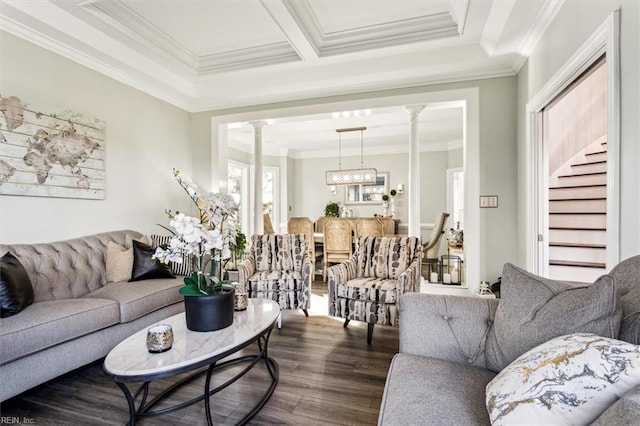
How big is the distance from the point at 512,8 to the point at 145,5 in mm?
2944

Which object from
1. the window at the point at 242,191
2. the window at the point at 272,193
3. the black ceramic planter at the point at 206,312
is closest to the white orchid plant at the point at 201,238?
the black ceramic planter at the point at 206,312

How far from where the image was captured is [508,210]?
3270 mm

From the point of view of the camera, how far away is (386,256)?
3.24m

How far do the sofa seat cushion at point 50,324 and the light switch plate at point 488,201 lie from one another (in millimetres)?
3449

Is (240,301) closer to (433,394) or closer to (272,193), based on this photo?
(433,394)

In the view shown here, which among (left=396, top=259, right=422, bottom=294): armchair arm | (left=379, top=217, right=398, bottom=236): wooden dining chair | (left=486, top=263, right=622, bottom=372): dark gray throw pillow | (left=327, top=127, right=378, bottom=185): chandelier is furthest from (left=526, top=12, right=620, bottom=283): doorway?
(left=327, top=127, right=378, bottom=185): chandelier

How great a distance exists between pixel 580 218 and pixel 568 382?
3598 millimetres

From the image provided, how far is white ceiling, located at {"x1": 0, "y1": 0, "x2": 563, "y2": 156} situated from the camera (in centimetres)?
258

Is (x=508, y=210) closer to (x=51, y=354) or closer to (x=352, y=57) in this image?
(x=352, y=57)

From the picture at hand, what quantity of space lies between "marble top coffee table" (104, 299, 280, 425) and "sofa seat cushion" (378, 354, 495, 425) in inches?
32.4

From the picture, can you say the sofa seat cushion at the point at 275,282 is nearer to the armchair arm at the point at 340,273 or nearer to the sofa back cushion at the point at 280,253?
the sofa back cushion at the point at 280,253

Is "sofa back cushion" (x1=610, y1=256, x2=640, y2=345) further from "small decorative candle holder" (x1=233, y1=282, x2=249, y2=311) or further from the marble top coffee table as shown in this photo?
"small decorative candle holder" (x1=233, y1=282, x2=249, y2=311)

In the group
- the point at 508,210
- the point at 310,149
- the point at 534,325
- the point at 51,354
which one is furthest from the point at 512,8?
the point at 310,149

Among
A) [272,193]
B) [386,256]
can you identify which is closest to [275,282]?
[386,256]
